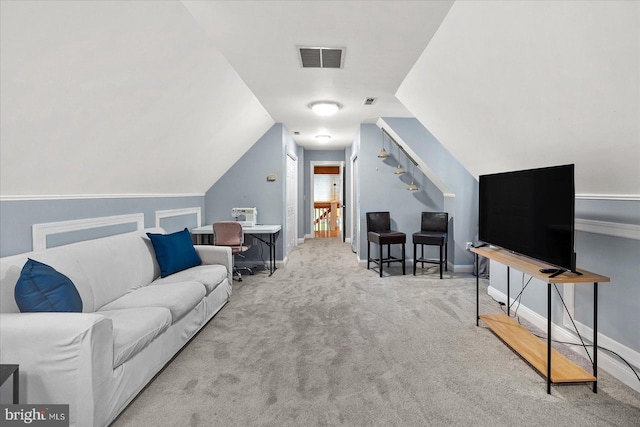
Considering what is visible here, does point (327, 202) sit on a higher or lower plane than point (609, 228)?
higher

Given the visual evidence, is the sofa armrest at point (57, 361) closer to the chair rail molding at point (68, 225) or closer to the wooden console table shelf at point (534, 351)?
the chair rail molding at point (68, 225)

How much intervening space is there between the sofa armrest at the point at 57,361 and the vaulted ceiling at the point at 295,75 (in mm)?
1116

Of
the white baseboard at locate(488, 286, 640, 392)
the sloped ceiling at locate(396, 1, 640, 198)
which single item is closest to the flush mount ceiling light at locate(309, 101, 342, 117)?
the sloped ceiling at locate(396, 1, 640, 198)

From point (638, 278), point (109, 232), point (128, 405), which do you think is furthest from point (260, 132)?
point (638, 278)

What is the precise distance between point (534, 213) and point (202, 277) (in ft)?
9.25

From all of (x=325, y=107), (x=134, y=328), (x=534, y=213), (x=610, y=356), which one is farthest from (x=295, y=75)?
(x=610, y=356)

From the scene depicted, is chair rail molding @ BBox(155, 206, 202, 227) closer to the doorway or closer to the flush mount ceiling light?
the flush mount ceiling light

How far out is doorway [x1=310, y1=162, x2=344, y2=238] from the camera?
29.8 ft

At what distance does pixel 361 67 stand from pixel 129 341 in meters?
3.02

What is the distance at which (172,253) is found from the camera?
10.8 ft

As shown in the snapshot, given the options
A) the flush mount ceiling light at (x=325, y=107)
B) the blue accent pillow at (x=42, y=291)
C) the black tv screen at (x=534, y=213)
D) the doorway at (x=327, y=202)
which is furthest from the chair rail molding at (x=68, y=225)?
the doorway at (x=327, y=202)

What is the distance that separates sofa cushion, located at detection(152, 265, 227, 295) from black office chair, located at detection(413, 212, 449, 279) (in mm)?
2972

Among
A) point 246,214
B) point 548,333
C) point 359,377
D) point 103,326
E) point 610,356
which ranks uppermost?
point 246,214

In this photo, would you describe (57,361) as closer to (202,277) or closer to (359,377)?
(202,277)
